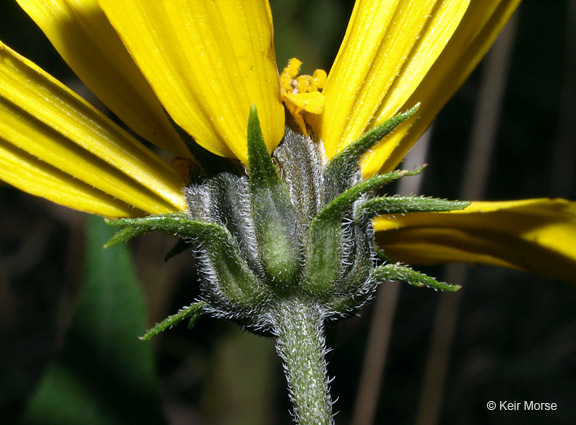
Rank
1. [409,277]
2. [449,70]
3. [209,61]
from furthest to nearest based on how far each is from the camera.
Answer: [449,70] < [409,277] < [209,61]

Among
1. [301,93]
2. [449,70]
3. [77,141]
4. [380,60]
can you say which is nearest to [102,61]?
[77,141]

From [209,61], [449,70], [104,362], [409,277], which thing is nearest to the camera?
[209,61]

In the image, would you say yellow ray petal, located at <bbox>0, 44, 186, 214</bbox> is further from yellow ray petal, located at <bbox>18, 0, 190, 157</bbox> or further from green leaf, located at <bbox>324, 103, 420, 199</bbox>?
green leaf, located at <bbox>324, 103, 420, 199</bbox>

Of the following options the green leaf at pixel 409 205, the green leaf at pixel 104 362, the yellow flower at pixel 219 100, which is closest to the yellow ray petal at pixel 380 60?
the yellow flower at pixel 219 100

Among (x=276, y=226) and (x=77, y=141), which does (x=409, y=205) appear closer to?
(x=276, y=226)

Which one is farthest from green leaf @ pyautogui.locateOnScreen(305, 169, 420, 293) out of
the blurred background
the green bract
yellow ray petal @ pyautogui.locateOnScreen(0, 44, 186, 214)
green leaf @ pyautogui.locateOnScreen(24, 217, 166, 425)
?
the blurred background
